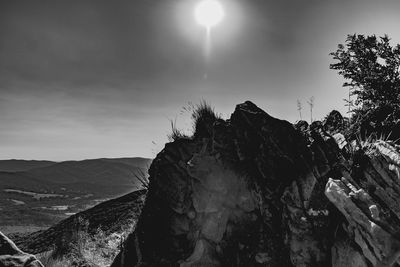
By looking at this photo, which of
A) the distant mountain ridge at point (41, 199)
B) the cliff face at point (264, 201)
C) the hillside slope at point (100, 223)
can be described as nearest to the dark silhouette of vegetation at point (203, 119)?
→ the cliff face at point (264, 201)

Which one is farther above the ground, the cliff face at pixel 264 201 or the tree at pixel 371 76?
the tree at pixel 371 76

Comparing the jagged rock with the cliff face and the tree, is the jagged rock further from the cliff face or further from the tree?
the tree

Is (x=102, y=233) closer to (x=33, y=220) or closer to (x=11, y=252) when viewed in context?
(x=11, y=252)

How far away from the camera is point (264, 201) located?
30.4 feet

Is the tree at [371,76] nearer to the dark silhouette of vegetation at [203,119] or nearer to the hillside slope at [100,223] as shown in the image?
the dark silhouette of vegetation at [203,119]

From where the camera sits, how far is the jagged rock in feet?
31.2

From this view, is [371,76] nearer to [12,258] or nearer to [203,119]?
[203,119]

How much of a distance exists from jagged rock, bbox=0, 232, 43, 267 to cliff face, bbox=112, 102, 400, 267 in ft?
8.71

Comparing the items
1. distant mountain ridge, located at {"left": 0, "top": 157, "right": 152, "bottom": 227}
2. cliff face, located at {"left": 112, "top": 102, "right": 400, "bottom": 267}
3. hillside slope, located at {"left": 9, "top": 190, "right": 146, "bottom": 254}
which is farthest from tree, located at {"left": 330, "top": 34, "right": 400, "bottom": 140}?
distant mountain ridge, located at {"left": 0, "top": 157, "right": 152, "bottom": 227}

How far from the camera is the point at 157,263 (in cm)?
985

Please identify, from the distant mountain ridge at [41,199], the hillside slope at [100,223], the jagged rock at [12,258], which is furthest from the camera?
the distant mountain ridge at [41,199]

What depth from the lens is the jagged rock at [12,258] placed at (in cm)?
951

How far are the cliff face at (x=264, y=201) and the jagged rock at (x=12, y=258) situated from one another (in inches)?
105

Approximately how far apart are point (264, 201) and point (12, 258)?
7666 mm
